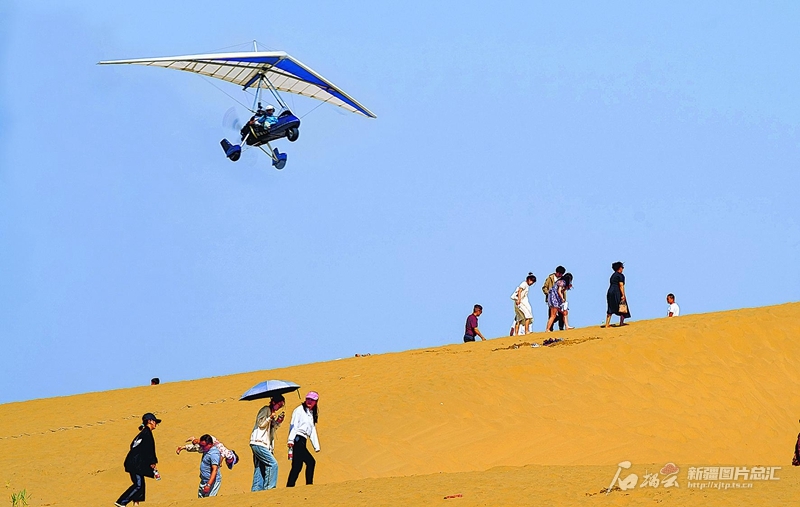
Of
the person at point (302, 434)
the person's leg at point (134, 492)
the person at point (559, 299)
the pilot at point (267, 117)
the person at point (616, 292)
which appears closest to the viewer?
the person at point (302, 434)

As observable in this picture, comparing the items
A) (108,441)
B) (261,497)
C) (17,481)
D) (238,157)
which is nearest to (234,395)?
(108,441)

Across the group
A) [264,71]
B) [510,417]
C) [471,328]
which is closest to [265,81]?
[264,71]

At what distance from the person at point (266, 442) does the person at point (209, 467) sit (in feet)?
1.52

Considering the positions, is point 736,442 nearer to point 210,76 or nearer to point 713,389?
point 713,389

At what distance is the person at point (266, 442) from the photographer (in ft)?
45.7

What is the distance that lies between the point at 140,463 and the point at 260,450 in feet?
4.94

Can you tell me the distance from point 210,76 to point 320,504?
2208 cm

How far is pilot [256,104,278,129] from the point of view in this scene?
29328mm

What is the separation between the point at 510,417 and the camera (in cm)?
1927

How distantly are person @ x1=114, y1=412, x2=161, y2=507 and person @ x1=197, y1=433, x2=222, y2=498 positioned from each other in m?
0.59

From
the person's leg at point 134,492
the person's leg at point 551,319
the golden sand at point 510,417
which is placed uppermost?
the person's leg at point 551,319

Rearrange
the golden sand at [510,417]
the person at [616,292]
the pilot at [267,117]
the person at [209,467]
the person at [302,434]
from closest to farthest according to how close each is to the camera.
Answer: the person at [302,434] → the person at [209,467] → the golden sand at [510,417] → the person at [616,292] → the pilot at [267,117]

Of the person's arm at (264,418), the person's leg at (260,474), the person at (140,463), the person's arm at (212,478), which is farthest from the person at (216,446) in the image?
the person's arm at (264,418)

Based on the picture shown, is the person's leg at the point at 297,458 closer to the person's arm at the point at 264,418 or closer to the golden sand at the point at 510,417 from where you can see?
the golden sand at the point at 510,417
